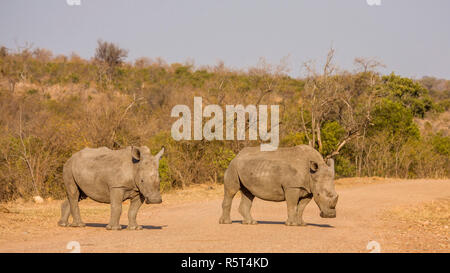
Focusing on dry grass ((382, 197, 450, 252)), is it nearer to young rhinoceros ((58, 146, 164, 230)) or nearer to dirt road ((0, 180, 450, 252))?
dirt road ((0, 180, 450, 252))

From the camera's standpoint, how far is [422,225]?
15.6 m

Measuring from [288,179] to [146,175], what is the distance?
10.8ft

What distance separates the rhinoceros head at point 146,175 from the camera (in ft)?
41.4

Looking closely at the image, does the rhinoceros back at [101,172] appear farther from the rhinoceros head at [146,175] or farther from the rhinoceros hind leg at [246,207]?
the rhinoceros hind leg at [246,207]

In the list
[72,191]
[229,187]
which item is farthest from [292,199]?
[72,191]

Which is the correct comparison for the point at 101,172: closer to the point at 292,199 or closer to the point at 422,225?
the point at 292,199

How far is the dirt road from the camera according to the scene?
34.3 ft

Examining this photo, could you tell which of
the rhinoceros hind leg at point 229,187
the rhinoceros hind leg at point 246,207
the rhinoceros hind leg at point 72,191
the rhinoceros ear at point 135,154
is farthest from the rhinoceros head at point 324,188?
the rhinoceros hind leg at point 72,191

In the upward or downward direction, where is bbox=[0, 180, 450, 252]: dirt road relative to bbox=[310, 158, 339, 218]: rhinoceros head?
downward

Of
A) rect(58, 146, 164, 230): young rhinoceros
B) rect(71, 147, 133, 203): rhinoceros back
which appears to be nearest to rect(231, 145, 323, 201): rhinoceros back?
rect(58, 146, 164, 230): young rhinoceros

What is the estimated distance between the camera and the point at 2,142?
23.8m

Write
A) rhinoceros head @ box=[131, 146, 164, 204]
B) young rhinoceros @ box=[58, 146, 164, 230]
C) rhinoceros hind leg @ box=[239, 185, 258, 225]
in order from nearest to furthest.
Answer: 1. rhinoceros head @ box=[131, 146, 164, 204]
2. young rhinoceros @ box=[58, 146, 164, 230]
3. rhinoceros hind leg @ box=[239, 185, 258, 225]

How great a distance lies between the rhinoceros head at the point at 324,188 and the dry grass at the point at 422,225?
1.46 m
